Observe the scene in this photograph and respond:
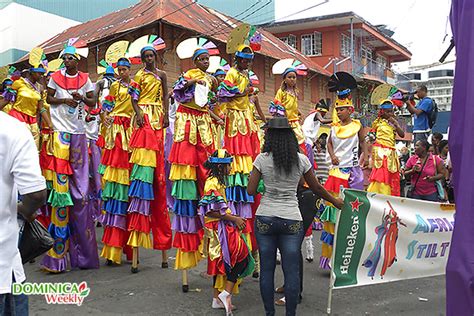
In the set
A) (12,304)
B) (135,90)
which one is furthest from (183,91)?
(12,304)

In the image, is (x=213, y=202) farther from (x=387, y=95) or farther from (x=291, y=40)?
(x=291, y=40)

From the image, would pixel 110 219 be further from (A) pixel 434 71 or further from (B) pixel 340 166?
(A) pixel 434 71

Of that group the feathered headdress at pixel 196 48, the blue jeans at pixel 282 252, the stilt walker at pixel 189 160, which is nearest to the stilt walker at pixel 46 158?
the stilt walker at pixel 189 160

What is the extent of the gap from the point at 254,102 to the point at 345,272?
2739 millimetres

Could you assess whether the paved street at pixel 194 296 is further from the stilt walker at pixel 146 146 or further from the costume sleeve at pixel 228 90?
the costume sleeve at pixel 228 90

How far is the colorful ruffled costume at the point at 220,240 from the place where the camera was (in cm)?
444

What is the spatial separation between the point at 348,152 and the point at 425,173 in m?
2.88

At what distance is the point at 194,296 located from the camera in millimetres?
5094

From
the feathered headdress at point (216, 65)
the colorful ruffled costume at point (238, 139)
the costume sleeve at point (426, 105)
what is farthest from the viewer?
the costume sleeve at point (426, 105)

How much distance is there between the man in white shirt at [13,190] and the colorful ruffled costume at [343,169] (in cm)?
419

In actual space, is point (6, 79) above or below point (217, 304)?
above

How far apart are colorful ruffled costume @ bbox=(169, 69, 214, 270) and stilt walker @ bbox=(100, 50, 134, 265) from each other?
3.38 ft

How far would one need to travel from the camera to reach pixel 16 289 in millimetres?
2490

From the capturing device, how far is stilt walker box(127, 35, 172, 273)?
590 centimetres
